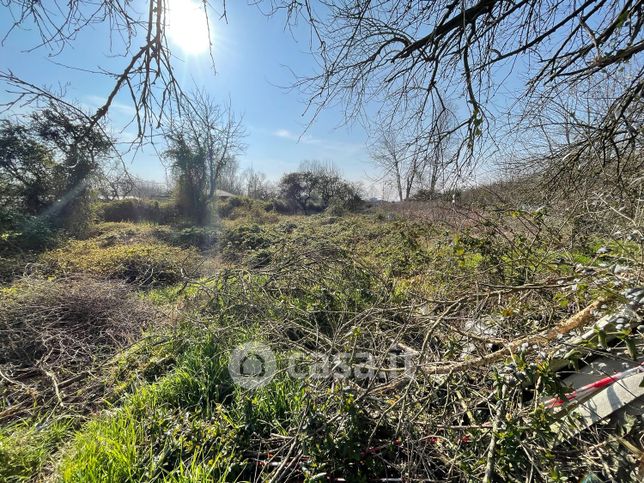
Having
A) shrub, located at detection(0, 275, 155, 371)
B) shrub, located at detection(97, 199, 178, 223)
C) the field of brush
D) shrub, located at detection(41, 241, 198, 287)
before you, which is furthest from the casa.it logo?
shrub, located at detection(97, 199, 178, 223)

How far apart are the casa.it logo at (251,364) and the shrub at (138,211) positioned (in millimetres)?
18295

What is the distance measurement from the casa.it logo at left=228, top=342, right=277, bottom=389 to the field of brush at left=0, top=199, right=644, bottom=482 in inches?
2.9

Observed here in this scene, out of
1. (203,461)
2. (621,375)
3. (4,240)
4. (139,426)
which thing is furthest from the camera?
(4,240)

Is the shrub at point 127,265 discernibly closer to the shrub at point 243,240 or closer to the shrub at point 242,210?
the shrub at point 243,240

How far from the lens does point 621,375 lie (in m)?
1.36

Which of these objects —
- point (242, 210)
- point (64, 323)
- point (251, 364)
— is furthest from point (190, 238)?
point (251, 364)

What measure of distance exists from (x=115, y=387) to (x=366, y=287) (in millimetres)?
3059

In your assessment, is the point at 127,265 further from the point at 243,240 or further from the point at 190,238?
the point at 190,238

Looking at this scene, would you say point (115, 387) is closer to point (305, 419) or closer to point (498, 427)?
point (305, 419)

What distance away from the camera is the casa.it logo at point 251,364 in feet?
7.57

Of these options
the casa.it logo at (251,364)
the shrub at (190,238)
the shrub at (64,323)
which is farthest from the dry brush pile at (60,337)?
the shrub at (190,238)

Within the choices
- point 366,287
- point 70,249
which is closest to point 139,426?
point 366,287

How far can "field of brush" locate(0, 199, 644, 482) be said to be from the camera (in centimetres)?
143

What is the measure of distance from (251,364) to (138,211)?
19790mm
